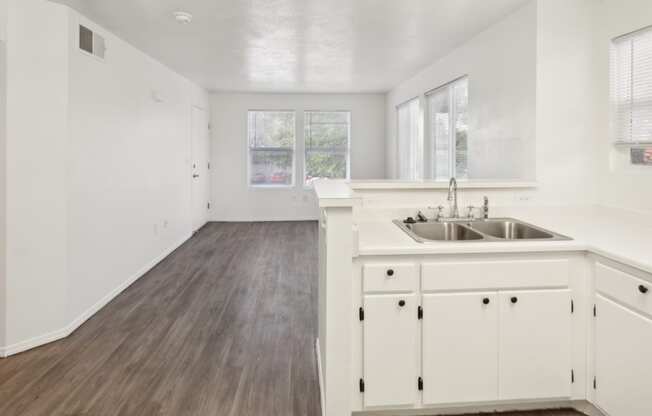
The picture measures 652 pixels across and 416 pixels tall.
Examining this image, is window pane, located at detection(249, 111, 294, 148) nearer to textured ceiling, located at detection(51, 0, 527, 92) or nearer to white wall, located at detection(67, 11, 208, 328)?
textured ceiling, located at detection(51, 0, 527, 92)

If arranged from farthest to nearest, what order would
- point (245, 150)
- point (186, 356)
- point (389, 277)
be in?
1. point (245, 150)
2. point (186, 356)
3. point (389, 277)

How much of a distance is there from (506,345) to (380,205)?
1126mm

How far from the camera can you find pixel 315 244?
6.11 metres

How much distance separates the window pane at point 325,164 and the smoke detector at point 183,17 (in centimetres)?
453

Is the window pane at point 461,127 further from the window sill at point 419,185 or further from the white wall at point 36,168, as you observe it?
the white wall at point 36,168

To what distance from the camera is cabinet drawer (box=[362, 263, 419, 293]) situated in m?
1.95

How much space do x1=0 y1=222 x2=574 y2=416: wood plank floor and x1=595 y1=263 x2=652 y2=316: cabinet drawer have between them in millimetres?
685

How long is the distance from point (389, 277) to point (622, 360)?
3.46 ft

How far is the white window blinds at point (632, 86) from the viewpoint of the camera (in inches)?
100

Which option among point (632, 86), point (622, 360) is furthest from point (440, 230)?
point (632, 86)

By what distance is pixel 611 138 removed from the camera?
114 inches

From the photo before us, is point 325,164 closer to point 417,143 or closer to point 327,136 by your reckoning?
point 327,136

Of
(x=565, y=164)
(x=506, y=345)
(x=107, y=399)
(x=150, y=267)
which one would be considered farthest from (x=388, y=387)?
(x=150, y=267)

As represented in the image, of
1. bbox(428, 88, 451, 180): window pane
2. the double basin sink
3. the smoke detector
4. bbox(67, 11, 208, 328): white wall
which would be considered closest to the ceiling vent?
bbox(67, 11, 208, 328): white wall
